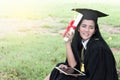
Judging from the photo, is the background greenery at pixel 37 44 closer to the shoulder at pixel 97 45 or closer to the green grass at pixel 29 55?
the green grass at pixel 29 55

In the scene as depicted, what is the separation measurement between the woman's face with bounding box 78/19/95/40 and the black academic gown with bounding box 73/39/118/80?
13cm

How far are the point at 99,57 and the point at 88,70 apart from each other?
0.70 ft

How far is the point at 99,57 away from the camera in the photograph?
5.51m

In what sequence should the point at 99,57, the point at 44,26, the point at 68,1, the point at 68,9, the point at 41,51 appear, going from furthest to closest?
the point at 68,1, the point at 68,9, the point at 44,26, the point at 41,51, the point at 99,57

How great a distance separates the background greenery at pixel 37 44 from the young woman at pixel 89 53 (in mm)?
1938

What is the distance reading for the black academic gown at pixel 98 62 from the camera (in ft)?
18.1

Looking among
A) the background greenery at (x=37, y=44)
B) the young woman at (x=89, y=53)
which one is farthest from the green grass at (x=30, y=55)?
the young woman at (x=89, y=53)

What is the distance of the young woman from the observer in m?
5.52

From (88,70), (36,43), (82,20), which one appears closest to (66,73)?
(88,70)

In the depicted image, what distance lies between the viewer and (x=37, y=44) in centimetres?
999

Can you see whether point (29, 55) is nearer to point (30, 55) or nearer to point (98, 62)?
point (30, 55)

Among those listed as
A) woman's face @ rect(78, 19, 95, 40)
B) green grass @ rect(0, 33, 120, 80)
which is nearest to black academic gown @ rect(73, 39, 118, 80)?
woman's face @ rect(78, 19, 95, 40)

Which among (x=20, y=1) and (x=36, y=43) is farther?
(x=20, y=1)

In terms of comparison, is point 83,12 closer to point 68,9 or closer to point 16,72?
point 16,72
